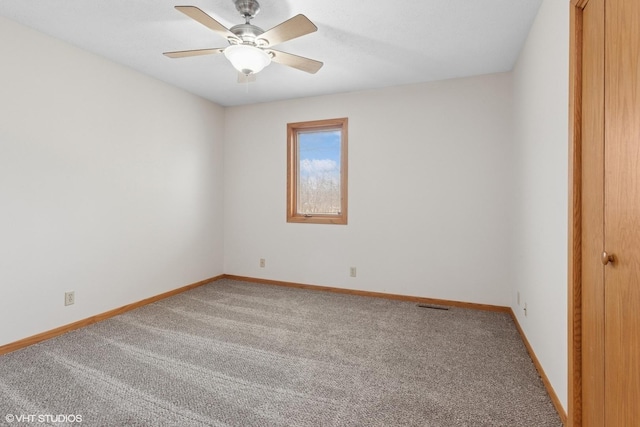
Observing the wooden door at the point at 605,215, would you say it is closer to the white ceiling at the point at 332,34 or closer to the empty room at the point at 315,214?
the empty room at the point at 315,214

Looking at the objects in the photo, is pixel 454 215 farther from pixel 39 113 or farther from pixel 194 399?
pixel 39 113

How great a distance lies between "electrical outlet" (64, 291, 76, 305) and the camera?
109 inches

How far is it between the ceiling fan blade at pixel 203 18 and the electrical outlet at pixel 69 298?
248cm

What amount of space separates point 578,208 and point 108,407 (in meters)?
2.59

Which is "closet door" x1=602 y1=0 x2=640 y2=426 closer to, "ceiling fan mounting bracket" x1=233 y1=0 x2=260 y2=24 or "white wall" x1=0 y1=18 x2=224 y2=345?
"ceiling fan mounting bracket" x1=233 y1=0 x2=260 y2=24

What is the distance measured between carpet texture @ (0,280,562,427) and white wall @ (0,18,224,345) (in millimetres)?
388

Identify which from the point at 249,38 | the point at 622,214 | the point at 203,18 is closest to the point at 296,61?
the point at 249,38

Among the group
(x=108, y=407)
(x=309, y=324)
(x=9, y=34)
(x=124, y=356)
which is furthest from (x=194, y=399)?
(x=9, y=34)

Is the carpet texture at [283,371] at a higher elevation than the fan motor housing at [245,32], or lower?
lower

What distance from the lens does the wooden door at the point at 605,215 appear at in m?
1.04

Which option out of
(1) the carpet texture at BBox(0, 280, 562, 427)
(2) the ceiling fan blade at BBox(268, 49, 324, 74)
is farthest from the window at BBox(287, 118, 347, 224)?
(2) the ceiling fan blade at BBox(268, 49, 324, 74)

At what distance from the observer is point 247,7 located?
6.96ft

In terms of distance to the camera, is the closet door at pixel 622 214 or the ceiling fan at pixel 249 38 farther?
the ceiling fan at pixel 249 38

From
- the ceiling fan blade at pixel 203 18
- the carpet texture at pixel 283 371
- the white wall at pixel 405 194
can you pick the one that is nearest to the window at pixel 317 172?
the white wall at pixel 405 194
